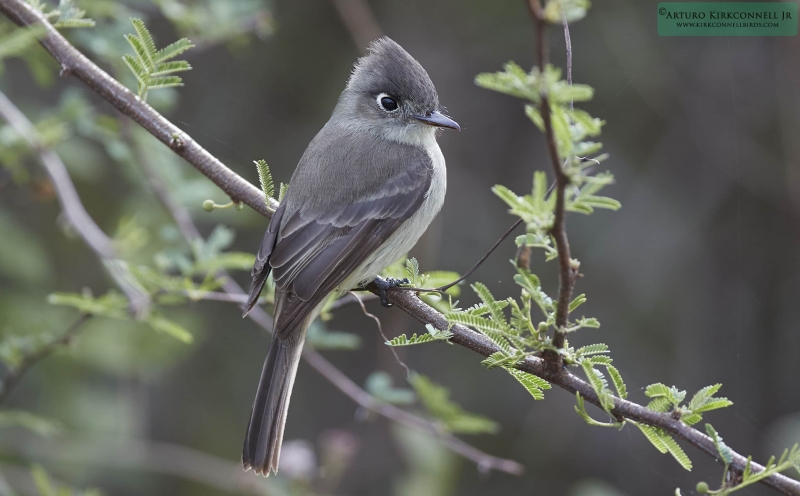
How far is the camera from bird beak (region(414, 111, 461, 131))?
3494 mm

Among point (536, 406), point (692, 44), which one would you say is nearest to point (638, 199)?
point (692, 44)

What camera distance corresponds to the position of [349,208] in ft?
11.3

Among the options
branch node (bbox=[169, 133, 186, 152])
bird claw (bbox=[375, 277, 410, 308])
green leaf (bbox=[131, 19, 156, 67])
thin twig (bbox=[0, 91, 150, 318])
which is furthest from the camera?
thin twig (bbox=[0, 91, 150, 318])

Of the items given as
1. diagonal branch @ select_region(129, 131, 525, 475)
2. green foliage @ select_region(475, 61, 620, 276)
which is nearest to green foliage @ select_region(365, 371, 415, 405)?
diagonal branch @ select_region(129, 131, 525, 475)

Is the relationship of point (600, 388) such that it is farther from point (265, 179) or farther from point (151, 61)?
point (151, 61)

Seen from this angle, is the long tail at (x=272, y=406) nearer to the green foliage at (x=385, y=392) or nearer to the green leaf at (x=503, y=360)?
the green foliage at (x=385, y=392)

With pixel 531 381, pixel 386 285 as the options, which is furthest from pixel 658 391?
pixel 386 285

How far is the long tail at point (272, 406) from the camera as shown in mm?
3074

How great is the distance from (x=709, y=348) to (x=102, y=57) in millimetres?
4373

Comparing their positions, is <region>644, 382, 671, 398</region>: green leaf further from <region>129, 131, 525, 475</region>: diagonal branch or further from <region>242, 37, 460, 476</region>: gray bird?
<region>242, 37, 460, 476</region>: gray bird

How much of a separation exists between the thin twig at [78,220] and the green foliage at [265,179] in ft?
2.17

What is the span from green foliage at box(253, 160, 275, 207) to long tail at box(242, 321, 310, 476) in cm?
57

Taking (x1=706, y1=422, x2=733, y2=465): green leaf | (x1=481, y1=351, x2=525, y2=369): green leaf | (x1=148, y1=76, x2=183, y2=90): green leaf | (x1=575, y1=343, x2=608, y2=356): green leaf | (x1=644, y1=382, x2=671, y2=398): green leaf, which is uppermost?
(x1=148, y1=76, x2=183, y2=90): green leaf

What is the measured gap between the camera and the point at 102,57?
3900mm
